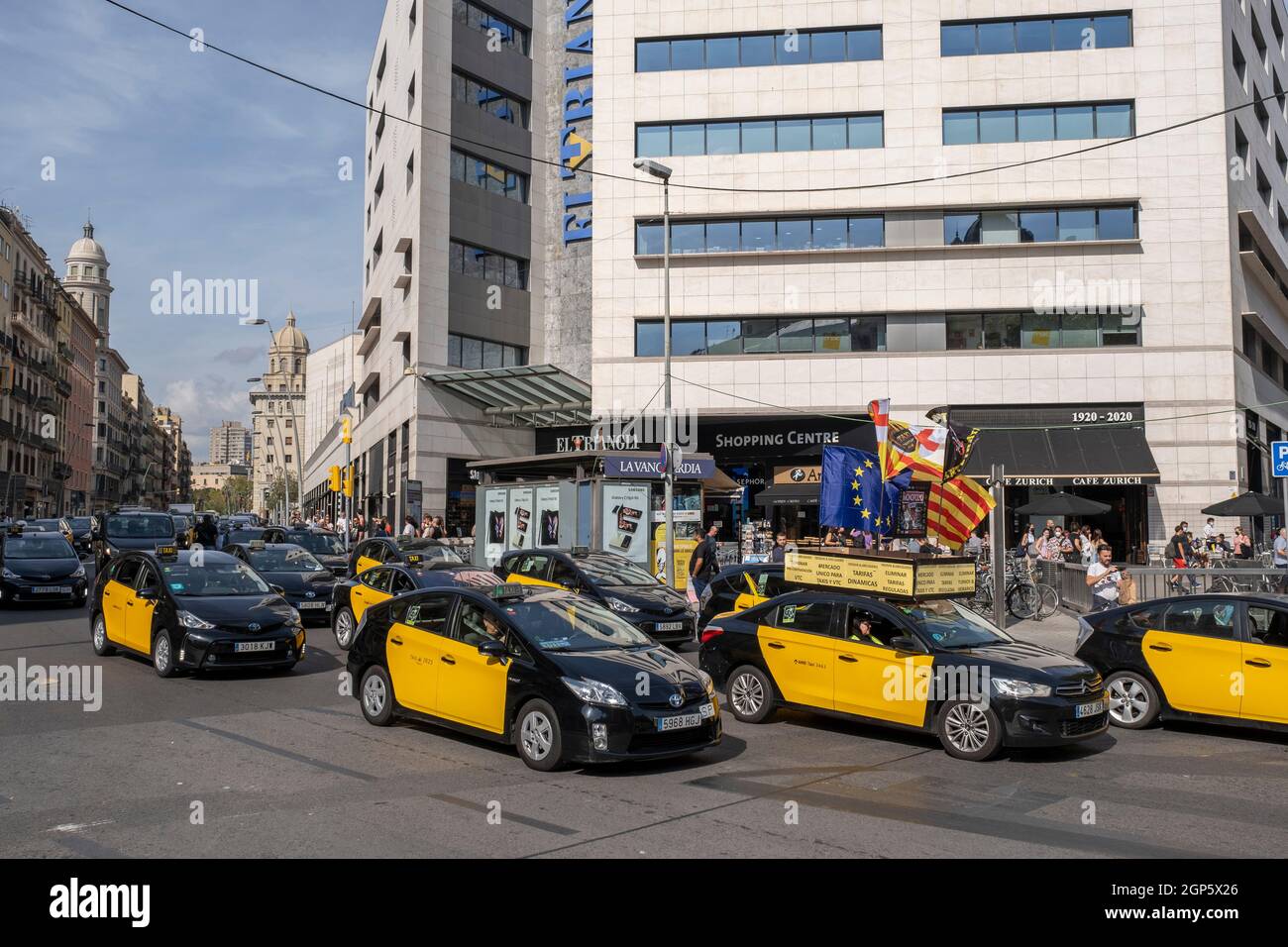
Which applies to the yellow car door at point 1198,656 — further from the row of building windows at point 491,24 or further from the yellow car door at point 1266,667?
the row of building windows at point 491,24

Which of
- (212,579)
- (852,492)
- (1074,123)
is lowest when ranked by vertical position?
(212,579)

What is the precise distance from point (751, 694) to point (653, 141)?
3057 cm

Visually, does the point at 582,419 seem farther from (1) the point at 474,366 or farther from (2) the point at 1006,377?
(2) the point at 1006,377

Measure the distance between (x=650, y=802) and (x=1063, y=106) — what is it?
34357 millimetres

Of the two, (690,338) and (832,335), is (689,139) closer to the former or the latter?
(690,338)

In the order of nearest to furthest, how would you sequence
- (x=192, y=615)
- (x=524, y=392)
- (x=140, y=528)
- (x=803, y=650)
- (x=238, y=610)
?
(x=803, y=650) → (x=192, y=615) → (x=238, y=610) → (x=140, y=528) → (x=524, y=392)

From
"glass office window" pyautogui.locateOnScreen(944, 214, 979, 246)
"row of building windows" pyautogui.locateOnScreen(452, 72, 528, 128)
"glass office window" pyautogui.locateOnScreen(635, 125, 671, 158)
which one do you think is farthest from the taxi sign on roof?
"row of building windows" pyautogui.locateOnScreen(452, 72, 528, 128)

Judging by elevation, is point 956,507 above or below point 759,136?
below

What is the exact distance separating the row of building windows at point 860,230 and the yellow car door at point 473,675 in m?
29.3

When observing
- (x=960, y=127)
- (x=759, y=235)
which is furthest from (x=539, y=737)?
(x=960, y=127)

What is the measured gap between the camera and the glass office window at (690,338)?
122 feet

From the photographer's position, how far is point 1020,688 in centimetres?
893

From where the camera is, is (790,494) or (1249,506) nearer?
(1249,506)
